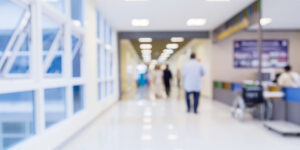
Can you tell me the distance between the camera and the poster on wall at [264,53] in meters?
8.87

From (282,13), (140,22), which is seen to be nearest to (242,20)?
(282,13)

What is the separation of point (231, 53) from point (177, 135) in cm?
640

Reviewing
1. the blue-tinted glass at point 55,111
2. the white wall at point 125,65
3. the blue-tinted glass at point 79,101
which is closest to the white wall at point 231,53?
the white wall at point 125,65

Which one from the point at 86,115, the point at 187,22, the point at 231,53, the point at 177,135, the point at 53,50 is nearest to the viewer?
the point at 53,50

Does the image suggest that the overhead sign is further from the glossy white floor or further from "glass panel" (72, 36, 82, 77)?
"glass panel" (72, 36, 82, 77)

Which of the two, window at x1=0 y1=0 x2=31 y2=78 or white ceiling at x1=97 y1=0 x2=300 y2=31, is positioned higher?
white ceiling at x1=97 y1=0 x2=300 y2=31

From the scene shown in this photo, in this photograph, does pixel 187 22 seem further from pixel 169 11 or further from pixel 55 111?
pixel 55 111

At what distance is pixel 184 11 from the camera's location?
6102mm

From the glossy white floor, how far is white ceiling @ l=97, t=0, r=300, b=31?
3.04m

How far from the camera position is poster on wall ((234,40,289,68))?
29.1ft

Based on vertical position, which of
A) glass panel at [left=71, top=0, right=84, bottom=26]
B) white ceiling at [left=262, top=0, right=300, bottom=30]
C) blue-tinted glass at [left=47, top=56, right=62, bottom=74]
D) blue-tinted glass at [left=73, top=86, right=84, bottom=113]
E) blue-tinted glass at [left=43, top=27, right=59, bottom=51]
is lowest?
blue-tinted glass at [left=73, top=86, right=84, bottom=113]

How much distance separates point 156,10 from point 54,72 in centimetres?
351

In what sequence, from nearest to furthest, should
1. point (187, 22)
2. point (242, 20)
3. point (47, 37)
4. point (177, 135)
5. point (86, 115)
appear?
point (177, 135) → point (47, 37) → point (86, 115) → point (242, 20) → point (187, 22)

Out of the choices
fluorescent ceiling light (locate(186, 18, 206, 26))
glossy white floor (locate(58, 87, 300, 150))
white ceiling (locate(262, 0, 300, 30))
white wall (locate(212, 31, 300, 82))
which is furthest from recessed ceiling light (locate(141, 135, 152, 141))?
white wall (locate(212, 31, 300, 82))
